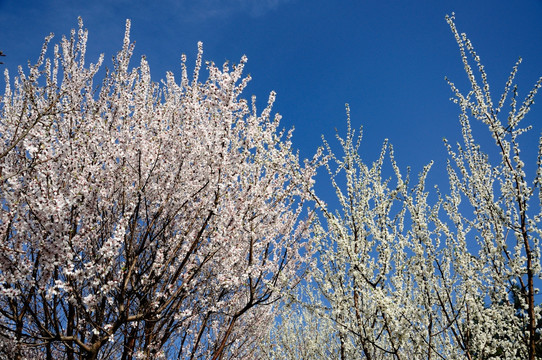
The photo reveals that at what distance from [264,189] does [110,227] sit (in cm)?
235

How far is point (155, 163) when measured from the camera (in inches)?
194

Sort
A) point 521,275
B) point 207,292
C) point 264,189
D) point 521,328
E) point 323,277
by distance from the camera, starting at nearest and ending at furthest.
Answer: point 521,275
point 521,328
point 323,277
point 207,292
point 264,189

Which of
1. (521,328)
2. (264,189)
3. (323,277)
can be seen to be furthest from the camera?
(264,189)

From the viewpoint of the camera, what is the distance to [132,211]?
416cm

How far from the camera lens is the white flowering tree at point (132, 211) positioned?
3.96m

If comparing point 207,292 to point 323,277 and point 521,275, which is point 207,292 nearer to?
point 323,277

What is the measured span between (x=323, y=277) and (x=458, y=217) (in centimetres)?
178

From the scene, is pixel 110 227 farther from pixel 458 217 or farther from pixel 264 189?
pixel 458 217

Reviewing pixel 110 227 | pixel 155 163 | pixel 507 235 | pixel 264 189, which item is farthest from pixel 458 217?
pixel 110 227

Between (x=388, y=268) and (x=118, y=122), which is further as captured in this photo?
(x=118, y=122)

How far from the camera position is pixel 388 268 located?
13.2 ft

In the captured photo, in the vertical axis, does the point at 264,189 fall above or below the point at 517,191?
above

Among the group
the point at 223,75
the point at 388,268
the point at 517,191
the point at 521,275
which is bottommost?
the point at 521,275

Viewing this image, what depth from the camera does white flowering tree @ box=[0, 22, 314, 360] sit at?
396cm
